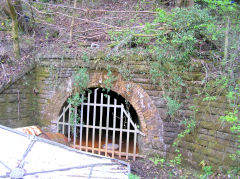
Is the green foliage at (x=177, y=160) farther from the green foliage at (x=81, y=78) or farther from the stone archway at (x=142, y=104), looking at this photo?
the green foliage at (x=81, y=78)

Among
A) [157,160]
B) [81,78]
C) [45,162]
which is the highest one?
[81,78]

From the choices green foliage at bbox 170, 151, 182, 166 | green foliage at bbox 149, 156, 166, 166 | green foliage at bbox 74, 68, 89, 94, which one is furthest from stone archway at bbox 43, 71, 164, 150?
green foliage at bbox 170, 151, 182, 166

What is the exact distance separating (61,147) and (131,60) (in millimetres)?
2579

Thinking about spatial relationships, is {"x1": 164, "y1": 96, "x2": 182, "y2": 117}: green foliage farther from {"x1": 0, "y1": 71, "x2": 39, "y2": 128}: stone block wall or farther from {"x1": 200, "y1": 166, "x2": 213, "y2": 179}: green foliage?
{"x1": 0, "y1": 71, "x2": 39, "y2": 128}: stone block wall

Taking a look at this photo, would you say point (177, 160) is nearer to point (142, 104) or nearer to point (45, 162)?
point (142, 104)

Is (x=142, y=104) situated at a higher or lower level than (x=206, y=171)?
higher

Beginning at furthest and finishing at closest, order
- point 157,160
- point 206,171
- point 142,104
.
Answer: point 142,104 → point 157,160 → point 206,171

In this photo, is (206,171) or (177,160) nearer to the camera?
(206,171)

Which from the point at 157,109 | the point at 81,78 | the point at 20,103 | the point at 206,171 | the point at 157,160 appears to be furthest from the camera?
the point at 20,103

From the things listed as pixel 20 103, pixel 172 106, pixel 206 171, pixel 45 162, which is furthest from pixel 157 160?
pixel 20 103

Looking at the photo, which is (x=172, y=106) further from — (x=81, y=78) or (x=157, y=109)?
(x=81, y=78)

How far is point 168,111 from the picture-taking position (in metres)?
4.86

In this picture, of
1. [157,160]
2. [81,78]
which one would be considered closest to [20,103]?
[81,78]

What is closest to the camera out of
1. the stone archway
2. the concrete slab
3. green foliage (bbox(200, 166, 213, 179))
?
the concrete slab
